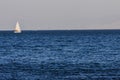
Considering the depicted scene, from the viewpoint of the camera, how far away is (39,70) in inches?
2012

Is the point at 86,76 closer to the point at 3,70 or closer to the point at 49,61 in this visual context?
the point at 3,70

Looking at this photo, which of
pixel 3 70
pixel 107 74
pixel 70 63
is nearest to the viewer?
pixel 107 74

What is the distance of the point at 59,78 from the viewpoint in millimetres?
44438

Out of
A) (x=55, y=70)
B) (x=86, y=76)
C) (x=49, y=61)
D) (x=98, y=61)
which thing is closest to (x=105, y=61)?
(x=98, y=61)

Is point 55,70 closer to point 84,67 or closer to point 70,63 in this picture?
point 84,67

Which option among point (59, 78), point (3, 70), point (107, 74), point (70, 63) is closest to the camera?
point (59, 78)

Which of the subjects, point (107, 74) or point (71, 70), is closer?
point (107, 74)

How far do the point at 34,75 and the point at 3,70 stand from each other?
206 inches

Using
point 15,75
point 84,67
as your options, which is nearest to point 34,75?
point 15,75

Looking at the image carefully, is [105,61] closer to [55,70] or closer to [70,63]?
[70,63]

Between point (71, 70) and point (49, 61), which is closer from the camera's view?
point (71, 70)

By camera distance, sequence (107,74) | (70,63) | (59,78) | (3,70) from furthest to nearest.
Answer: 1. (70,63)
2. (3,70)
3. (107,74)
4. (59,78)

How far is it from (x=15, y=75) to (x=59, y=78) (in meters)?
4.31

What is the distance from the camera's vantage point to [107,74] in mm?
47281
